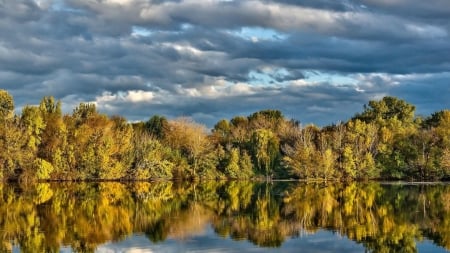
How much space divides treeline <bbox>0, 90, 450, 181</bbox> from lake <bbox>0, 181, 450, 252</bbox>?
28939mm

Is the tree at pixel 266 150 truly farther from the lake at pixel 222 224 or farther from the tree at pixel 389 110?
the lake at pixel 222 224

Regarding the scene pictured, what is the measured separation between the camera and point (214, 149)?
327 ft

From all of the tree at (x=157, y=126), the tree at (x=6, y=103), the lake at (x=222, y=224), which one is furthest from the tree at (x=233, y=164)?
the lake at (x=222, y=224)

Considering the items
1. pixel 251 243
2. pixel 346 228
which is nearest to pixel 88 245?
pixel 251 243

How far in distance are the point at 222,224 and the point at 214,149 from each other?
63096 mm

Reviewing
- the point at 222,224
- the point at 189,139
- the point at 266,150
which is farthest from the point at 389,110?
the point at 222,224

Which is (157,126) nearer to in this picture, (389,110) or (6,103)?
(6,103)

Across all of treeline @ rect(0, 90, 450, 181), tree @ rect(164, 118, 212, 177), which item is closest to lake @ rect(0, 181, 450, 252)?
treeline @ rect(0, 90, 450, 181)

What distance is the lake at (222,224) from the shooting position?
92.6 feet

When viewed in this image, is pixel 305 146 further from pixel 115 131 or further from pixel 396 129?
pixel 115 131

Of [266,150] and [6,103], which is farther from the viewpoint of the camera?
[266,150]

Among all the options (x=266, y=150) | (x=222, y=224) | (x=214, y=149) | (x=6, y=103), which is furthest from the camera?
(x=214, y=149)

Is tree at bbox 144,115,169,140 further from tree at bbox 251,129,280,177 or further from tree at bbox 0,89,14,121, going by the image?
tree at bbox 0,89,14,121

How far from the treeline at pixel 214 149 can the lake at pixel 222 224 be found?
28.9 m
